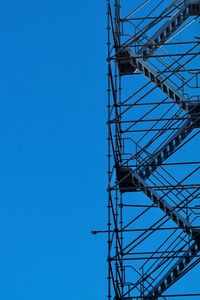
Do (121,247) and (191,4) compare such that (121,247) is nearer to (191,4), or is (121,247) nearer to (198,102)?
(198,102)

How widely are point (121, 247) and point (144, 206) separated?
4.40 ft

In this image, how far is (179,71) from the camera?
117 ft

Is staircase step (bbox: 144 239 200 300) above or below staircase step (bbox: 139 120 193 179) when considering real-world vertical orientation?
below

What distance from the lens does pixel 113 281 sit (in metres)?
32.8

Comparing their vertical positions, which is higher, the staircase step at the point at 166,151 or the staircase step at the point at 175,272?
the staircase step at the point at 166,151

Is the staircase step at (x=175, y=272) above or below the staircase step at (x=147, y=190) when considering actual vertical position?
below

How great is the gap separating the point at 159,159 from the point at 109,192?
6.53 ft

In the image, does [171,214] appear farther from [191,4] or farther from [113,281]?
[191,4]

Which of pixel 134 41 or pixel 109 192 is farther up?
pixel 134 41

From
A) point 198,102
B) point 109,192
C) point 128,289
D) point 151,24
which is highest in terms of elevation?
point 151,24

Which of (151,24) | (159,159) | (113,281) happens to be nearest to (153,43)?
(151,24)

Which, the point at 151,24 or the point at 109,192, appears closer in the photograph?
the point at 109,192

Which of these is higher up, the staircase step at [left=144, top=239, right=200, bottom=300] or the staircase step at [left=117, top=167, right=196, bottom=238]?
the staircase step at [left=117, top=167, right=196, bottom=238]

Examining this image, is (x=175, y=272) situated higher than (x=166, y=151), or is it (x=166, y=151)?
(x=166, y=151)
